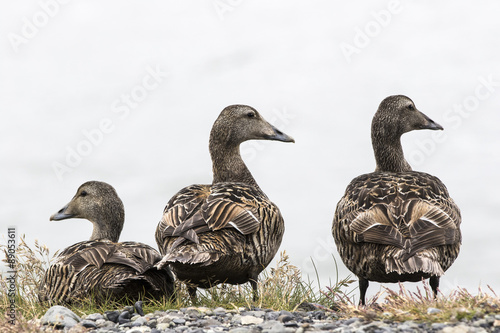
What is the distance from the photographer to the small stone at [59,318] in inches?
224

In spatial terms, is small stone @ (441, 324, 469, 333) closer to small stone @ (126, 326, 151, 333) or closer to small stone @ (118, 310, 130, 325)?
small stone @ (126, 326, 151, 333)

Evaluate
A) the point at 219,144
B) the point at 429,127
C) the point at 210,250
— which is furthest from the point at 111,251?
the point at 429,127

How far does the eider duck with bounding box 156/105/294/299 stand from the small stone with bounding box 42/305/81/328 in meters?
1.02

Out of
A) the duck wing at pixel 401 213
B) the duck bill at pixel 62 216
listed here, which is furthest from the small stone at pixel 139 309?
the duck bill at pixel 62 216

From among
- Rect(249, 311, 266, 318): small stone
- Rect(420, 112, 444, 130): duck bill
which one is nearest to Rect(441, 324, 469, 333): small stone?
Rect(249, 311, 266, 318): small stone

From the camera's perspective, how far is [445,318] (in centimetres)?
514

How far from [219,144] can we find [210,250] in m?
2.80

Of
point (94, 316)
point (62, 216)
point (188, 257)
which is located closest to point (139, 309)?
point (94, 316)

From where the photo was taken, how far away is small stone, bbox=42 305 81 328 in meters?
5.70

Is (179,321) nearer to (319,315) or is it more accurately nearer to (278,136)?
(319,315)

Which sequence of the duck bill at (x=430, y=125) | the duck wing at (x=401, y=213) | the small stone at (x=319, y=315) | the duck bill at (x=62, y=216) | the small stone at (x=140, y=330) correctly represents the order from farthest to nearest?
the duck bill at (x=430, y=125), the duck bill at (x=62, y=216), the duck wing at (x=401, y=213), the small stone at (x=319, y=315), the small stone at (x=140, y=330)

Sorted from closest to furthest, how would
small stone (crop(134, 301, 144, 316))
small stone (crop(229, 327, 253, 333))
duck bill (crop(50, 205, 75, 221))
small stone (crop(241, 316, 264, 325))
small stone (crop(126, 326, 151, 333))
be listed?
small stone (crop(229, 327, 253, 333)), small stone (crop(126, 326, 151, 333)), small stone (crop(241, 316, 264, 325)), small stone (crop(134, 301, 144, 316)), duck bill (crop(50, 205, 75, 221))

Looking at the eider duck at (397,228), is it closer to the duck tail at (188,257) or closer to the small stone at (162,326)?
the duck tail at (188,257)

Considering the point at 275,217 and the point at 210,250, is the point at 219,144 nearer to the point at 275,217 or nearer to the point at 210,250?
the point at 275,217
